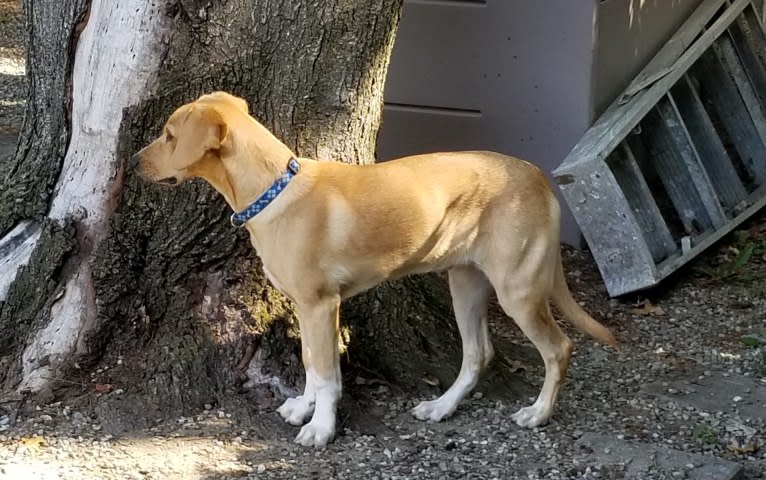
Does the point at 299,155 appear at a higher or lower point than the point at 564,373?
higher

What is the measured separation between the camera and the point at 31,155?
5.54 metres

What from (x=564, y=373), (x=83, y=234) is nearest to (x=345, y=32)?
(x=83, y=234)

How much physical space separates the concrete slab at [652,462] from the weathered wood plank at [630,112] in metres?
2.17

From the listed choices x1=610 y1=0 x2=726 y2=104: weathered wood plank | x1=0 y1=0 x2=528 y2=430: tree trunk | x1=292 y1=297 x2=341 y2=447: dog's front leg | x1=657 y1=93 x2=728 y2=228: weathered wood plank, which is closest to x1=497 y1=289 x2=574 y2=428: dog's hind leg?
x1=292 y1=297 x2=341 y2=447: dog's front leg

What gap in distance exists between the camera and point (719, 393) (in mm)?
5848

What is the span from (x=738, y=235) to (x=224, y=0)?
14.0 ft

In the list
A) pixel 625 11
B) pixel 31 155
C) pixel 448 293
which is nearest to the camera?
pixel 31 155

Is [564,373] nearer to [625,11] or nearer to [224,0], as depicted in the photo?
[224,0]

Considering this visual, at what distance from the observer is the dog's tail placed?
17.1ft

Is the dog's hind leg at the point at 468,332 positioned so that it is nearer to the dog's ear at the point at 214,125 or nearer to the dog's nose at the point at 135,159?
the dog's ear at the point at 214,125

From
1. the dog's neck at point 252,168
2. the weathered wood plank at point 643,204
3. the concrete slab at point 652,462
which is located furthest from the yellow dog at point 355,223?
the weathered wood plank at point 643,204

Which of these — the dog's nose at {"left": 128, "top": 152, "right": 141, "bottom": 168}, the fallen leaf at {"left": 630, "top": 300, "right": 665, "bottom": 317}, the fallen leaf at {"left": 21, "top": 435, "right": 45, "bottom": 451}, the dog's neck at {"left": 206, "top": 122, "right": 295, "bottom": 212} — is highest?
the dog's nose at {"left": 128, "top": 152, "right": 141, "bottom": 168}

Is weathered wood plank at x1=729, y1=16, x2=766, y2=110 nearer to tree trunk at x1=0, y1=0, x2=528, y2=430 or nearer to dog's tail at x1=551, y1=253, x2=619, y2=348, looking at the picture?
dog's tail at x1=551, y1=253, x2=619, y2=348

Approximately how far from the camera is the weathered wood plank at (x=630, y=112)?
6.86m
